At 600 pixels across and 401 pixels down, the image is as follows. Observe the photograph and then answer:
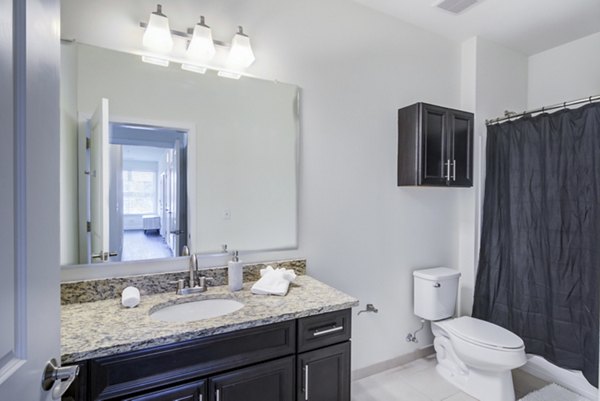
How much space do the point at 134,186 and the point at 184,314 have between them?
677 mm

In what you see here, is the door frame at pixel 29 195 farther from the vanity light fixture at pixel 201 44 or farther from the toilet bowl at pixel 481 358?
the toilet bowl at pixel 481 358

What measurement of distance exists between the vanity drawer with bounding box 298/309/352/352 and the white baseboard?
974 mm

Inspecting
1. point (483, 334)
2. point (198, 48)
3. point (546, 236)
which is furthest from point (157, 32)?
point (546, 236)

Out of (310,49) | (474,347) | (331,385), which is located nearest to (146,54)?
(310,49)

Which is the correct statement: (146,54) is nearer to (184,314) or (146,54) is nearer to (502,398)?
(184,314)

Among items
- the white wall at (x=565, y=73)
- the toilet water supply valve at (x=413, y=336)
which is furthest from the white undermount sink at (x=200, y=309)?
the white wall at (x=565, y=73)

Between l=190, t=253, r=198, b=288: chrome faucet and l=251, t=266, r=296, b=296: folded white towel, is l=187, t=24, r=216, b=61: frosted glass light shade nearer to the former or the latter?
l=190, t=253, r=198, b=288: chrome faucet

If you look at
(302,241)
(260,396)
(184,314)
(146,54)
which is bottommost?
(260,396)

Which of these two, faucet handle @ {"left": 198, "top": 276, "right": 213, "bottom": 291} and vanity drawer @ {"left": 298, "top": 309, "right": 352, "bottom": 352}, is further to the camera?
faucet handle @ {"left": 198, "top": 276, "right": 213, "bottom": 291}

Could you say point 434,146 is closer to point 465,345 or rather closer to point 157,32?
point 465,345

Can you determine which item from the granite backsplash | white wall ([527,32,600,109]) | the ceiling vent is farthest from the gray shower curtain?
the granite backsplash

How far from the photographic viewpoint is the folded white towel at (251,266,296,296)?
1572mm

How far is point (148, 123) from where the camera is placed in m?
1.60

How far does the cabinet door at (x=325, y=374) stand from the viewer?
1374 mm
